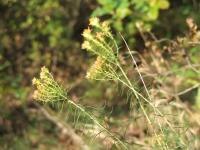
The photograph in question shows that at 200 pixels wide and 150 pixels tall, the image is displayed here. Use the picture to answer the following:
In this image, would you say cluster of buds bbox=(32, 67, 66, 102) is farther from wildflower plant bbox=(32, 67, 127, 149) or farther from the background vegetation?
the background vegetation

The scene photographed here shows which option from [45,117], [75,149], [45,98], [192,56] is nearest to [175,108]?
[192,56]

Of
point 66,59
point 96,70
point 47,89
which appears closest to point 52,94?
point 47,89

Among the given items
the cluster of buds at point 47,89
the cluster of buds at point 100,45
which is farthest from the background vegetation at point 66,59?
the cluster of buds at point 47,89

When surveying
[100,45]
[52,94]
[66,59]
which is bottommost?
[52,94]

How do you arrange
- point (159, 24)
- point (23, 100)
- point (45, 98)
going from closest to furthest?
point (45, 98)
point (23, 100)
point (159, 24)

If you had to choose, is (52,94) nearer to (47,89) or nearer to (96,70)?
(47,89)

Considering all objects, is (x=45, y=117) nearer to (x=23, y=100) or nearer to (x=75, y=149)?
(x=23, y=100)

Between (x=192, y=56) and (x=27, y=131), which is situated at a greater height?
(x=192, y=56)
